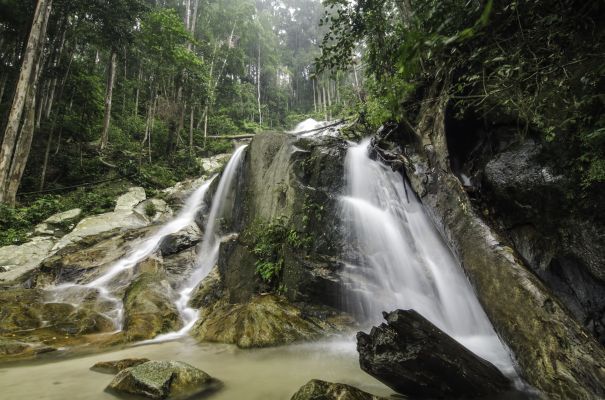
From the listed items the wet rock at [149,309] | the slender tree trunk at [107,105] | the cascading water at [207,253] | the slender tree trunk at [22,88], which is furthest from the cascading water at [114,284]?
the slender tree trunk at [107,105]

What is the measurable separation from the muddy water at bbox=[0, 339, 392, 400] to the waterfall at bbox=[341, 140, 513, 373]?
122 centimetres

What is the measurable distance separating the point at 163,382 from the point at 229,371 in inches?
36.0

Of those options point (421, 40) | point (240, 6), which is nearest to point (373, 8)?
point (421, 40)

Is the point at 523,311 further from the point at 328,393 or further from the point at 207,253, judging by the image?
the point at 207,253

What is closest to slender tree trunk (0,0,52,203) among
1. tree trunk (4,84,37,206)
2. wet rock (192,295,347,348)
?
tree trunk (4,84,37,206)

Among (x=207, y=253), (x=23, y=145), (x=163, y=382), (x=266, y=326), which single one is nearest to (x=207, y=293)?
(x=207, y=253)

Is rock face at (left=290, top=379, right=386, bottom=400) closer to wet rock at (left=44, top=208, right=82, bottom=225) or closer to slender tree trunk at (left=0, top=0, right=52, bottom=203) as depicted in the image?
slender tree trunk at (left=0, top=0, right=52, bottom=203)

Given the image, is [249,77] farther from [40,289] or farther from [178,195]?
[40,289]

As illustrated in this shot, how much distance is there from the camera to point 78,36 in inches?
589

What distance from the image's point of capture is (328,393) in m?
2.55

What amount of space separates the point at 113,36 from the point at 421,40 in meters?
16.9

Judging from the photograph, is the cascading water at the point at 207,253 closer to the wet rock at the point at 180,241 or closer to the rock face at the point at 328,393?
the wet rock at the point at 180,241

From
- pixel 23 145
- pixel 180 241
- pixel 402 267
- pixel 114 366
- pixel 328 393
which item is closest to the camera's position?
pixel 328 393

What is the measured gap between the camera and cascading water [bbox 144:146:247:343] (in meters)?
6.49
